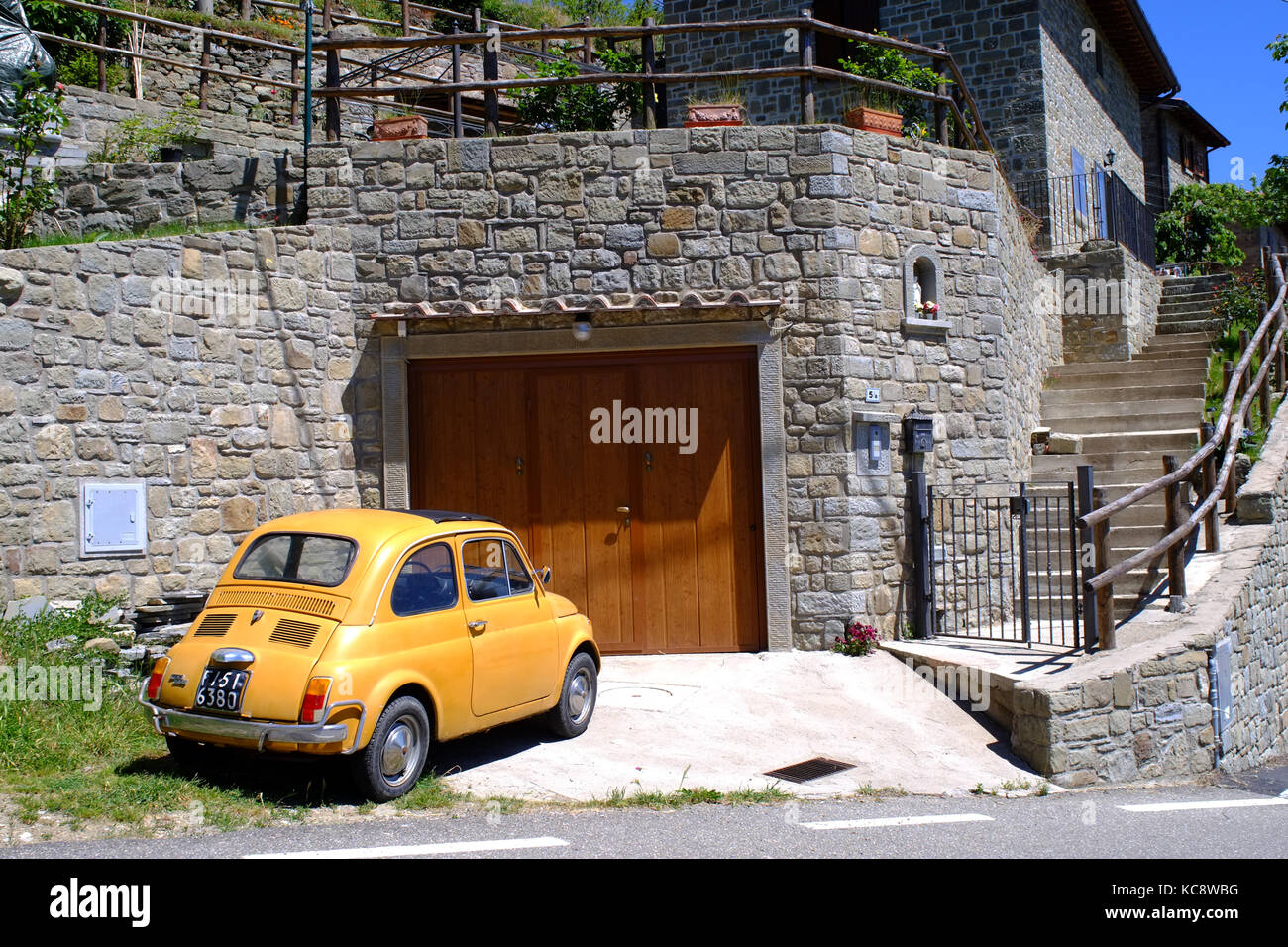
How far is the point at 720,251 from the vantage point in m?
9.66

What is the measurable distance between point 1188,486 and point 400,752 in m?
7.98

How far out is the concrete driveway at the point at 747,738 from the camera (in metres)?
6.54

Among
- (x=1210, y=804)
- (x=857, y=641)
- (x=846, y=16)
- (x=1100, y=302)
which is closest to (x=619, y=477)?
(x=857, y=641)

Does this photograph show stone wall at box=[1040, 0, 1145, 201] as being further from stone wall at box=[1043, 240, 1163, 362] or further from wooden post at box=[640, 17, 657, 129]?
wooden post at box=[640, 17, 657, 129]

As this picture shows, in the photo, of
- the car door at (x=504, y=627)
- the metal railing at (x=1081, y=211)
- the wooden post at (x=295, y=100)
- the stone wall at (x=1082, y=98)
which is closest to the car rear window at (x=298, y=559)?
the car door at (x=504, y=627)

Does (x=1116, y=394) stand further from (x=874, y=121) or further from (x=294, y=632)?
(x=294, y=632)

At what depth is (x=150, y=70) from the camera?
16.4 meters

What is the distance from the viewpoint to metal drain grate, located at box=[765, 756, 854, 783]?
6746 millimetres

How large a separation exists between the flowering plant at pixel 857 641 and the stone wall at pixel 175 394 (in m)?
4.81

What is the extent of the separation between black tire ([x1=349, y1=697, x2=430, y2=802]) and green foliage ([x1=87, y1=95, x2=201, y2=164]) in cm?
805

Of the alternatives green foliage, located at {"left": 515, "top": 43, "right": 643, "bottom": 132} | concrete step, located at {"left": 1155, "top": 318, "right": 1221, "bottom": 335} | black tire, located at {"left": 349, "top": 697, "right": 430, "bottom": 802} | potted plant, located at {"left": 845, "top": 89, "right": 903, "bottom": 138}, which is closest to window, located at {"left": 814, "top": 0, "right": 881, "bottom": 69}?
concrete step, located at {"left": 1155, "top": 318, "right": 1221, "bottom": 335}

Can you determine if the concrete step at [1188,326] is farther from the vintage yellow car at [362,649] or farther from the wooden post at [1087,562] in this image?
the vintage yellow car at [362,649]
